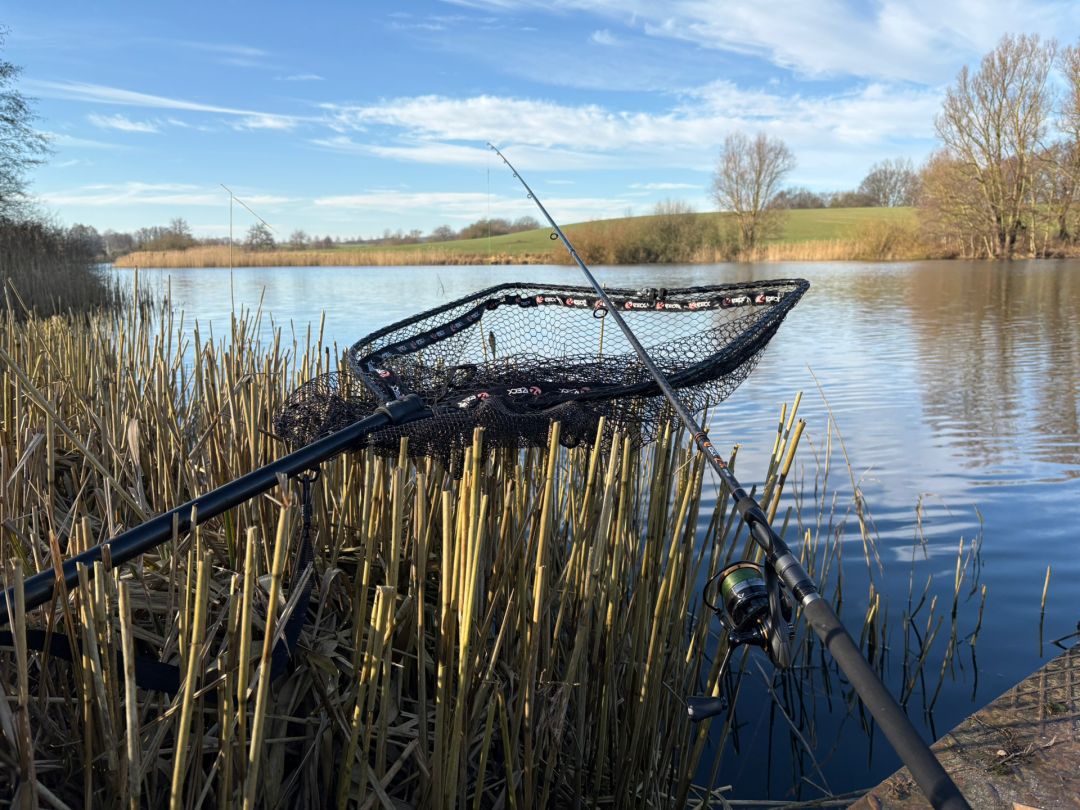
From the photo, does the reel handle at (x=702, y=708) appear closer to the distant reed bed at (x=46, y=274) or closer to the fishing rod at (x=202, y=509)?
the fishing rod at (x=202, y=509)

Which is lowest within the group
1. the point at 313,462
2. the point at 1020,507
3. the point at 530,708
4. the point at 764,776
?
the point at 764,776

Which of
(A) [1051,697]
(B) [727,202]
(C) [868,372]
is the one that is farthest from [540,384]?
(B) [727,202]

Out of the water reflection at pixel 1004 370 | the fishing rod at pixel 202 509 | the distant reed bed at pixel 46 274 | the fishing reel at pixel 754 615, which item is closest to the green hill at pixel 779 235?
the distant reed bed at pixel 46 274

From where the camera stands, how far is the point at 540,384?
2.38 m

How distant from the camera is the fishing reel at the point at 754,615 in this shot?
147 cm

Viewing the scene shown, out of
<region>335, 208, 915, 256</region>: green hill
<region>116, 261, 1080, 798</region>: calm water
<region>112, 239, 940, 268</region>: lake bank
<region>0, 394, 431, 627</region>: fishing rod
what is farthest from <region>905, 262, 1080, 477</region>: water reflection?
<region>112, 239, 940, 268</region>: lake bank

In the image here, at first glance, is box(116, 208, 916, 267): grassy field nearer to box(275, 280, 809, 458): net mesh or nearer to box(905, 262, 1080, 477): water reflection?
box(905, 262, 1080, 477): water reflection

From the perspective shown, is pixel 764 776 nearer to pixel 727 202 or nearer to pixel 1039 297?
pixel 1039 297

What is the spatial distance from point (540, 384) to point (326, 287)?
26916 millimetres

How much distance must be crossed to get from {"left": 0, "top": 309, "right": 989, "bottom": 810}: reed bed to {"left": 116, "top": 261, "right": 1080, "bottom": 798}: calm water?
1035mm

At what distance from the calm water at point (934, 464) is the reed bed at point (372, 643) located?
3.39 ft

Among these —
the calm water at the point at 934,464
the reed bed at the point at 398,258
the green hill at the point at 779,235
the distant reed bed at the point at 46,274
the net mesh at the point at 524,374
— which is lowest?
the calm water at the point at 934,464

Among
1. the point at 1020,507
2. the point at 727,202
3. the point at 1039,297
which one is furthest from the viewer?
the point at 727,202

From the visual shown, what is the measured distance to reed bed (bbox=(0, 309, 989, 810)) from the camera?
4.92 ft
